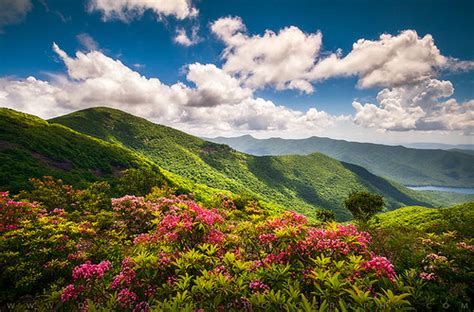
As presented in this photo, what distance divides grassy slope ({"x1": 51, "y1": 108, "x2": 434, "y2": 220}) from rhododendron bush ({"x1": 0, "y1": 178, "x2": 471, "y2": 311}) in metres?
103

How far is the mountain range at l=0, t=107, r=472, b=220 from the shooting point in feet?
118

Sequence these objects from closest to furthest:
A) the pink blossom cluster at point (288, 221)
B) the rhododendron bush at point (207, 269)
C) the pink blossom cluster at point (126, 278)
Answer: the rhododendron bush at point (207, 269), the pink blossom cluster at point (126, 278), the pink blossom cluster at point (288, 221)

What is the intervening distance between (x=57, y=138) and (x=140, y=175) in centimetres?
3832

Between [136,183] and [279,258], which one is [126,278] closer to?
[279,258]

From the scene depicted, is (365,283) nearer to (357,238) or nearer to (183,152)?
(357,238)

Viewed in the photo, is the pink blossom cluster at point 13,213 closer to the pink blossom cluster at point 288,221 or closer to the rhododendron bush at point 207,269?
the rhododendron bush at point 207,269

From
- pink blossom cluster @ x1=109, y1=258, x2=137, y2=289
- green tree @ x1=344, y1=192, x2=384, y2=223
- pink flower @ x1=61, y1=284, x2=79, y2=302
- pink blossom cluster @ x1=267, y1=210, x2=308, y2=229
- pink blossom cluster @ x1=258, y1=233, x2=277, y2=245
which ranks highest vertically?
pink blossom cluster @ x1=267, y1=210, x2=308, y2=229

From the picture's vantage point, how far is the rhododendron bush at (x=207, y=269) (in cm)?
518

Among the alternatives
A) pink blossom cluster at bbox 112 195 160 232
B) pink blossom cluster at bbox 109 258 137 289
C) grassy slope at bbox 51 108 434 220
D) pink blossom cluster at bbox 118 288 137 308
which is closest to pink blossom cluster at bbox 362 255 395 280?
pink blossom cluster at bbox 118 288 137 308

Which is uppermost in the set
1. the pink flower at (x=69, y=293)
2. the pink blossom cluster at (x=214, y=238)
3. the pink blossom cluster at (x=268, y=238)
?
the pink blossom cluster at (x=268, y=238)

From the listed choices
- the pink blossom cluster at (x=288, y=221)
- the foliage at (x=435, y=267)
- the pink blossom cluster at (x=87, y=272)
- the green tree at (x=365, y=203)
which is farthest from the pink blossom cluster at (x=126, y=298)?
the green tree at (x=365, y=203)

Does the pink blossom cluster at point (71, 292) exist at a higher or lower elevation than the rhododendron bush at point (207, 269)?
lower

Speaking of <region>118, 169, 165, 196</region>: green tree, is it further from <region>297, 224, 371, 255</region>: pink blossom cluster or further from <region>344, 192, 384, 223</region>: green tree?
<region>344, 192, 384, 223</region>: green tree

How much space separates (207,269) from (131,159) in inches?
2392
